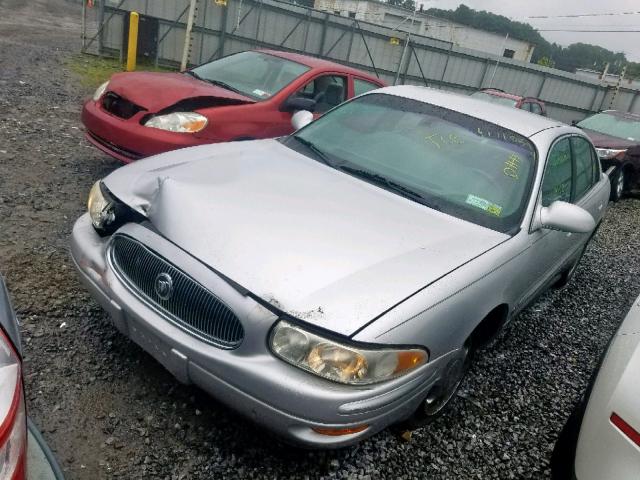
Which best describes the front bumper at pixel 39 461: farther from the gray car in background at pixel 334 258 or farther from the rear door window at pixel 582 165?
the rear door window at pixel 582 165

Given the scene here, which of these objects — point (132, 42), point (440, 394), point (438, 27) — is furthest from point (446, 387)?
point (438, 27)

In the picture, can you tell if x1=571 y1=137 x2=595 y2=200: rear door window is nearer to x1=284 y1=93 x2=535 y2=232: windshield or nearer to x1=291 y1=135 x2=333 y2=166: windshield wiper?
x1=284 y1=93 x2=535 y2=232: windshield

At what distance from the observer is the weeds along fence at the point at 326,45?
469 inches

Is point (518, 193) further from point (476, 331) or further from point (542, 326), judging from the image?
point (542, 326)

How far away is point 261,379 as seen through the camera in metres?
1.88

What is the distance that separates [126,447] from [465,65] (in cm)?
1857

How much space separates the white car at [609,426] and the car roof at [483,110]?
162 centimetres

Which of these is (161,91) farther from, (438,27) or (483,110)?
(438,27)

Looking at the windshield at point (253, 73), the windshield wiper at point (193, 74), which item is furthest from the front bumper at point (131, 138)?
the windshield wiper at point (193, 74)

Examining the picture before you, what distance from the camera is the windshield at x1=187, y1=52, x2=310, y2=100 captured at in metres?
5.14

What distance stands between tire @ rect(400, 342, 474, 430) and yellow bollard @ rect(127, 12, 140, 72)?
10.6m

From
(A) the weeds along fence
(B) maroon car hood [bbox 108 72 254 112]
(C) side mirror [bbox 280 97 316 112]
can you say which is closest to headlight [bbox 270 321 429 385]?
(B) maroon car hood [bbox 108 72 254 112]

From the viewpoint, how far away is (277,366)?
1.89 m

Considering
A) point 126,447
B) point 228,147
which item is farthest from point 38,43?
point 126,447
